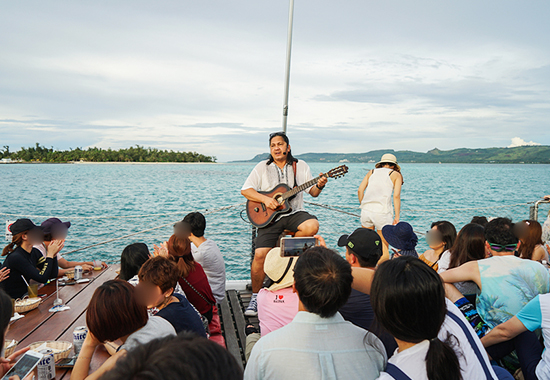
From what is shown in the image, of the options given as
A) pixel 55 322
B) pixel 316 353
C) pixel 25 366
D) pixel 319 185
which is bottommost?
pixel 55 322

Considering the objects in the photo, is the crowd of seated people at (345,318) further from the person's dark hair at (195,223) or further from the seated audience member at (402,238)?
the seated audience member at (402,238)

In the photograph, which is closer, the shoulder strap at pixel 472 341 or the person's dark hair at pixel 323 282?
the shoulder strap at pixel 472 341

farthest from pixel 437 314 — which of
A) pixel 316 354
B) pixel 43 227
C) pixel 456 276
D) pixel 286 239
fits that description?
pixel 43 227

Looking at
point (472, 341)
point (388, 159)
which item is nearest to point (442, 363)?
point (472, 341)

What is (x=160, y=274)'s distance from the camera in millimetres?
2387

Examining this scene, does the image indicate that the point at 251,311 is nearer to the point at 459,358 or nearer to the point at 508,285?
the point at 508,285

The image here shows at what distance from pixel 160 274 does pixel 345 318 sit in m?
1.18

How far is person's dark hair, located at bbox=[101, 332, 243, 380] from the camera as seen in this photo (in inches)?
24.6

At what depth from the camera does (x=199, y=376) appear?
2.12 ft

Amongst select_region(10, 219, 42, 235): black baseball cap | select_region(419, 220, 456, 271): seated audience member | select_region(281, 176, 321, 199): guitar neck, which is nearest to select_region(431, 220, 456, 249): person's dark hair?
select_region(419, 220, 456, 271): seated audience member

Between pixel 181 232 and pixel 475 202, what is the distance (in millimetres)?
34603

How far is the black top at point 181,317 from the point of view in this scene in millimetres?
2305

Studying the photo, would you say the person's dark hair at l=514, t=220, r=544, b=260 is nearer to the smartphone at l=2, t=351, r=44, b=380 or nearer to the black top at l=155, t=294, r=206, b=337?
the black top at l=155, t=294, r=206, b=337

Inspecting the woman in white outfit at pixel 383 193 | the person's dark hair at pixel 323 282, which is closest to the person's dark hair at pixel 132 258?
the person's dark hair at pixel 323 282
